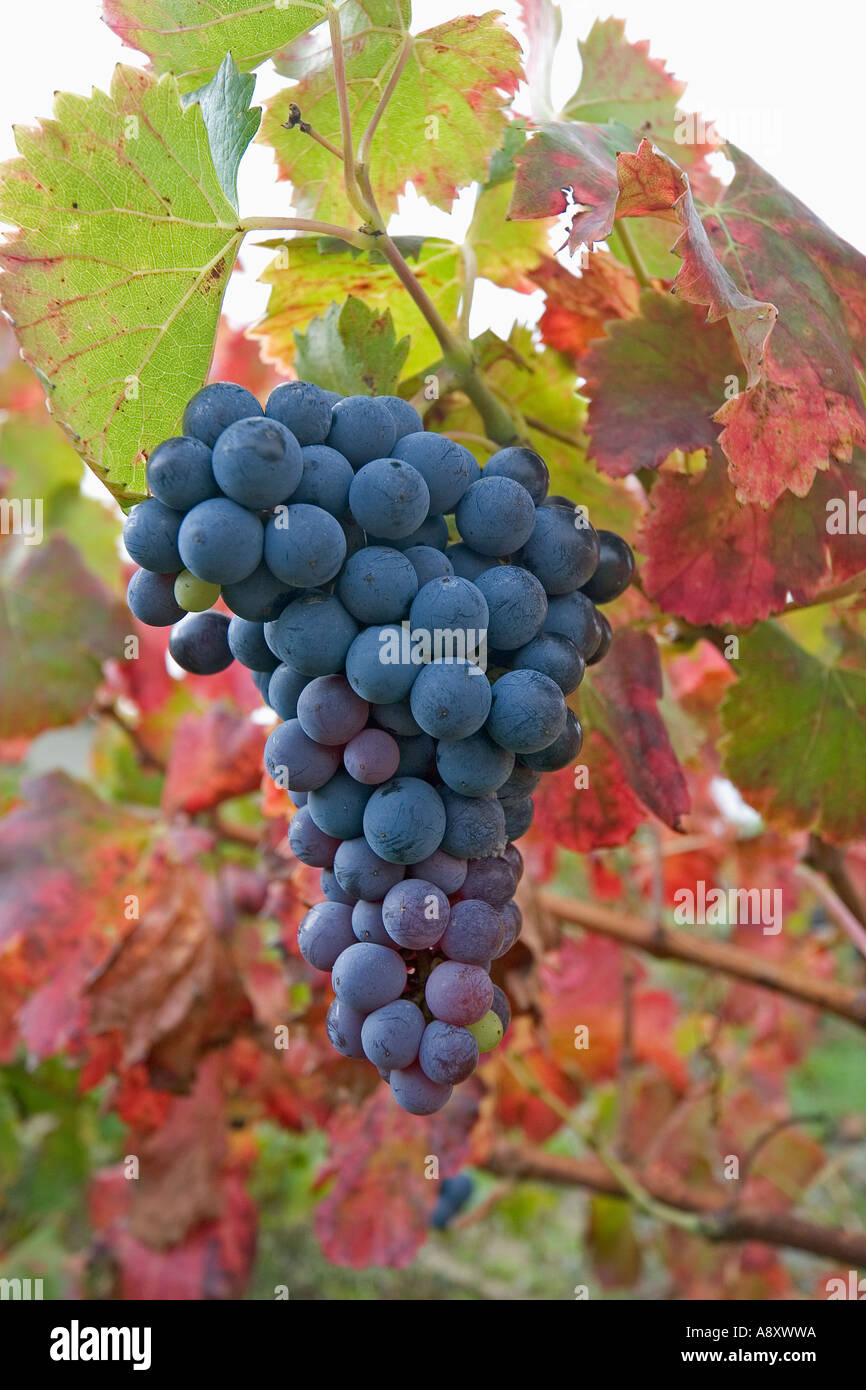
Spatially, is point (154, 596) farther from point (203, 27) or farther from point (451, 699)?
point (203, 27)

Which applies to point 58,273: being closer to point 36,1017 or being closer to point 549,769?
point 549,769

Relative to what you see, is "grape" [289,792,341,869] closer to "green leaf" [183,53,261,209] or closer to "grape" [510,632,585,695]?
"grape" [510,632,585,695]

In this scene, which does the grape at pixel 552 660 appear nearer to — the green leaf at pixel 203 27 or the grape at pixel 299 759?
the grape at pixel 299 759

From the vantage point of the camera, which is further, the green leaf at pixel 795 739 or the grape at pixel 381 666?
the green leaf at pixel 795 739

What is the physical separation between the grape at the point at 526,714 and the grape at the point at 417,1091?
177 millimetres

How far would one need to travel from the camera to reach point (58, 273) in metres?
0.55

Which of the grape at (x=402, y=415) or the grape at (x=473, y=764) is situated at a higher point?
the grape at (x=402, y=415)

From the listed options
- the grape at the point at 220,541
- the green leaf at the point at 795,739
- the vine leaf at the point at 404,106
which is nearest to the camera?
the grape at the point at 220,541

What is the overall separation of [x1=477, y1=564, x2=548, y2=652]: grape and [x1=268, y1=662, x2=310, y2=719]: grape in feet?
0.35

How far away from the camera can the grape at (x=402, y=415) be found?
0.58 m

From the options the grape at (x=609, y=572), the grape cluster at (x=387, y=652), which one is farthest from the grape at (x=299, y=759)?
the grape at (x=609, y=572)

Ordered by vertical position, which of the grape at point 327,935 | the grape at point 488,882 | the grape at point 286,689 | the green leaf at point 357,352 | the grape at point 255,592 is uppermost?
the green leaf at point 357,352

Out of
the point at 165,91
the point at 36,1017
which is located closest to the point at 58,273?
the point at 165,91

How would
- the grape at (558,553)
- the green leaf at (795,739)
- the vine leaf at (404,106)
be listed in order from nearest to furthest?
the grape at (558,553) → the vine leaf at (404,106) → the green leaf at (795,739)
